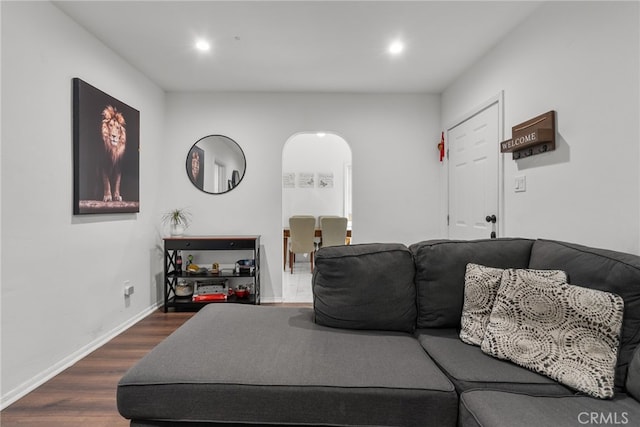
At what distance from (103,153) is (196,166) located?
3.94 ft

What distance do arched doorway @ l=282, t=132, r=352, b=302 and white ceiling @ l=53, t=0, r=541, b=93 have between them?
2883 mm

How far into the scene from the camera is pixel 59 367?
210 cm

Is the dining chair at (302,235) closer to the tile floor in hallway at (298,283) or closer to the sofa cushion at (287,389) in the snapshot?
the tile floor in hallway at (298,283)

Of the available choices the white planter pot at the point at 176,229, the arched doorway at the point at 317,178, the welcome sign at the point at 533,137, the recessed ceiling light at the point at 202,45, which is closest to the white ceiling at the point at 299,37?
the recessed ceiling light at the point at 202,45

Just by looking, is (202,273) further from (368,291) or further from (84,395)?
(368,291)

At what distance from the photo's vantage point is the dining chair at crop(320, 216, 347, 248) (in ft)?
16.7

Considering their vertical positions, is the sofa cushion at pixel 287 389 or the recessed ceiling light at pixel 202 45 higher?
Result: the recessed ceiling light at pixel 202 45

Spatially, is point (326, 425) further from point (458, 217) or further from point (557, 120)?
point (458, 217)

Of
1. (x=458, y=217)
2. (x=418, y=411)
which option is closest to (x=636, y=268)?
(x=418, y=411)

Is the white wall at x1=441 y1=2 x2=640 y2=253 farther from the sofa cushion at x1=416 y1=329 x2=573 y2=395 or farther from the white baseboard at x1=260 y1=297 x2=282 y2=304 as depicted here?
the white baseboard at x1=260 y1=297 x2=282 y2=304

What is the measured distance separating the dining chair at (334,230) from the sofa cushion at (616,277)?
372 cm

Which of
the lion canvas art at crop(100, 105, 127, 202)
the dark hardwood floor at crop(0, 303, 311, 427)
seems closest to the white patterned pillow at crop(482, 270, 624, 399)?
the dark hardwood floor at crop(0, 303, 311, 427)

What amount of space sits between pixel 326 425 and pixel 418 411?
0.32m

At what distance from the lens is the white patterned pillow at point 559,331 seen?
110 centimetres
